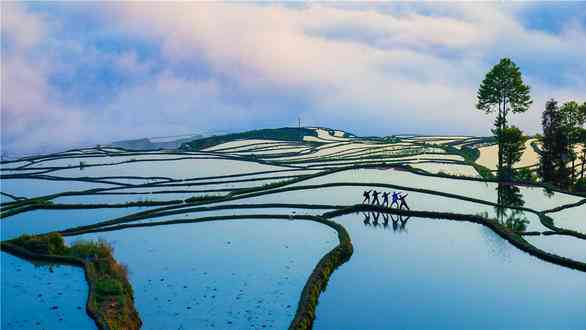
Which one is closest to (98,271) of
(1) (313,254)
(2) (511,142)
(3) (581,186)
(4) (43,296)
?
(4) (43,296)

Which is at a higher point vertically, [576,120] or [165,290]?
[576,120]

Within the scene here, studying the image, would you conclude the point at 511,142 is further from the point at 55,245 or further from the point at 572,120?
the point at 55,245

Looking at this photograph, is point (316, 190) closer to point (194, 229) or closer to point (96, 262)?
point (194, 229)

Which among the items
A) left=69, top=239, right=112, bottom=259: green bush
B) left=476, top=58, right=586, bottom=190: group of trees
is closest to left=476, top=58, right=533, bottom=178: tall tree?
left=476, top=58, right=586, bottom=190: group of trees

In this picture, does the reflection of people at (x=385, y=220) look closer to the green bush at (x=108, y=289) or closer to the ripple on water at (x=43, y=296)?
the green bush at (x=108, y=289)

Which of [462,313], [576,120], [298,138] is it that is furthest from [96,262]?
[298,138]
